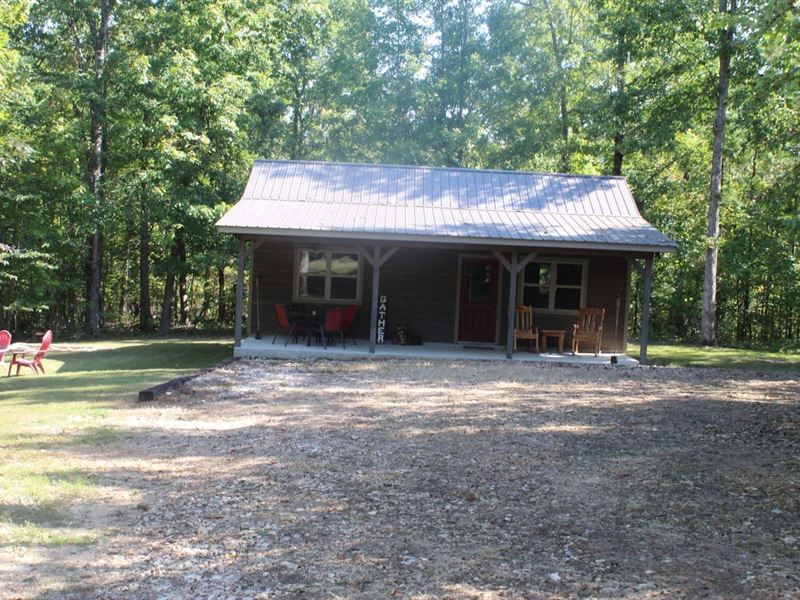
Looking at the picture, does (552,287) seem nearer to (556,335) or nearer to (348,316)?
(556,335)

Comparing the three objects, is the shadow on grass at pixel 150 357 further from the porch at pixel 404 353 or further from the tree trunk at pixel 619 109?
the tree trunk at pixel 619 109

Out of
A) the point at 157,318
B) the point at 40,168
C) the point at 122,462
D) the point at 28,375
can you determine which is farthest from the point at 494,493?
the point at 157,318

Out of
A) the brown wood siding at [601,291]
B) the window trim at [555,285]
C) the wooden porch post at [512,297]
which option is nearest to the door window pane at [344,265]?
the window trim at [555,285]

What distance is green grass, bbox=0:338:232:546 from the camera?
4750 mm

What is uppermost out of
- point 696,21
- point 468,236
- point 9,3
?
point 696,21

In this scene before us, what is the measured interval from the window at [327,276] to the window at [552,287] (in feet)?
12.2

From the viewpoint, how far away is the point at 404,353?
14.1 meters

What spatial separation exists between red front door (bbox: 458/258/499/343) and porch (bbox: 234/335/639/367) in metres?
0.70

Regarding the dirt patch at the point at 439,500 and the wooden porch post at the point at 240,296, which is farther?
the wooden porch post at the point at 240,296

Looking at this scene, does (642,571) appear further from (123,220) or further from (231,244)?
(123,220)

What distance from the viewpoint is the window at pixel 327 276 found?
15953 millimetres

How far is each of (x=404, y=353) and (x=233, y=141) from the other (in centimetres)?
1005

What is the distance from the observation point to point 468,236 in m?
13.2

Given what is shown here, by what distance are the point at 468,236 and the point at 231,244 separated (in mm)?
9538
